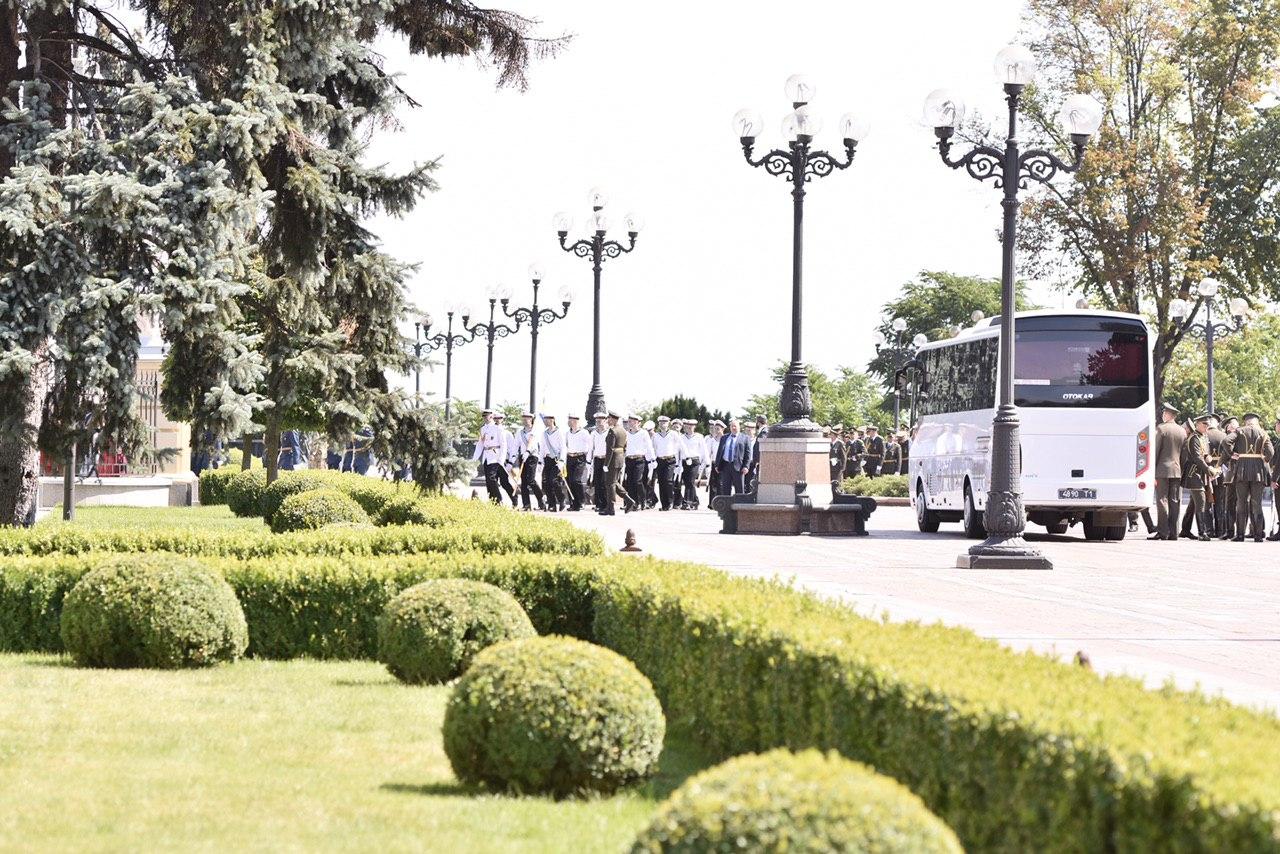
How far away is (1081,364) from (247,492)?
15532 millimetres

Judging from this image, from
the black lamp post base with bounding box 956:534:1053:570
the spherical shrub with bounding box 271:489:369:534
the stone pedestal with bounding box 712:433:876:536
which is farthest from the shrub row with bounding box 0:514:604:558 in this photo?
the stone pedestal with bounding box 712:433:876:536

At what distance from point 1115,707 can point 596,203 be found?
32749 mm

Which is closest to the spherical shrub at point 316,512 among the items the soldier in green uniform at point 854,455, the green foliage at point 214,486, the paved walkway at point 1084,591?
the paved walkway at point 1084,591

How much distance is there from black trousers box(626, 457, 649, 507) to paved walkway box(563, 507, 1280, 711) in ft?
26.4

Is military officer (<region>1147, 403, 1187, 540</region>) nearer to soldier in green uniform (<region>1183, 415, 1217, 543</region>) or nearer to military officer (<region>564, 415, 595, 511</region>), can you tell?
soldier in green uniform (<region>1183, 415, 1217, 543</region>)

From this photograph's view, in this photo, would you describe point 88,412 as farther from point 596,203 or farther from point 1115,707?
point 596,203

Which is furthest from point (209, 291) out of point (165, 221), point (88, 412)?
point (88, 412)

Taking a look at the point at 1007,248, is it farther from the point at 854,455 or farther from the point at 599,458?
the point at 854,455

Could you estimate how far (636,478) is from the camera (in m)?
37.8

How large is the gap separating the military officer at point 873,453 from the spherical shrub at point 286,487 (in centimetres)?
2703

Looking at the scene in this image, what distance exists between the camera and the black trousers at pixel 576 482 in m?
38.6

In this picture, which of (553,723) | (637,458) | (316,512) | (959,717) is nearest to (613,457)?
(637,458)

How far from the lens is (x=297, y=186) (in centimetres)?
2139

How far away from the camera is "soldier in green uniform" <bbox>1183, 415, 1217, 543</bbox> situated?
28625 millimetres
